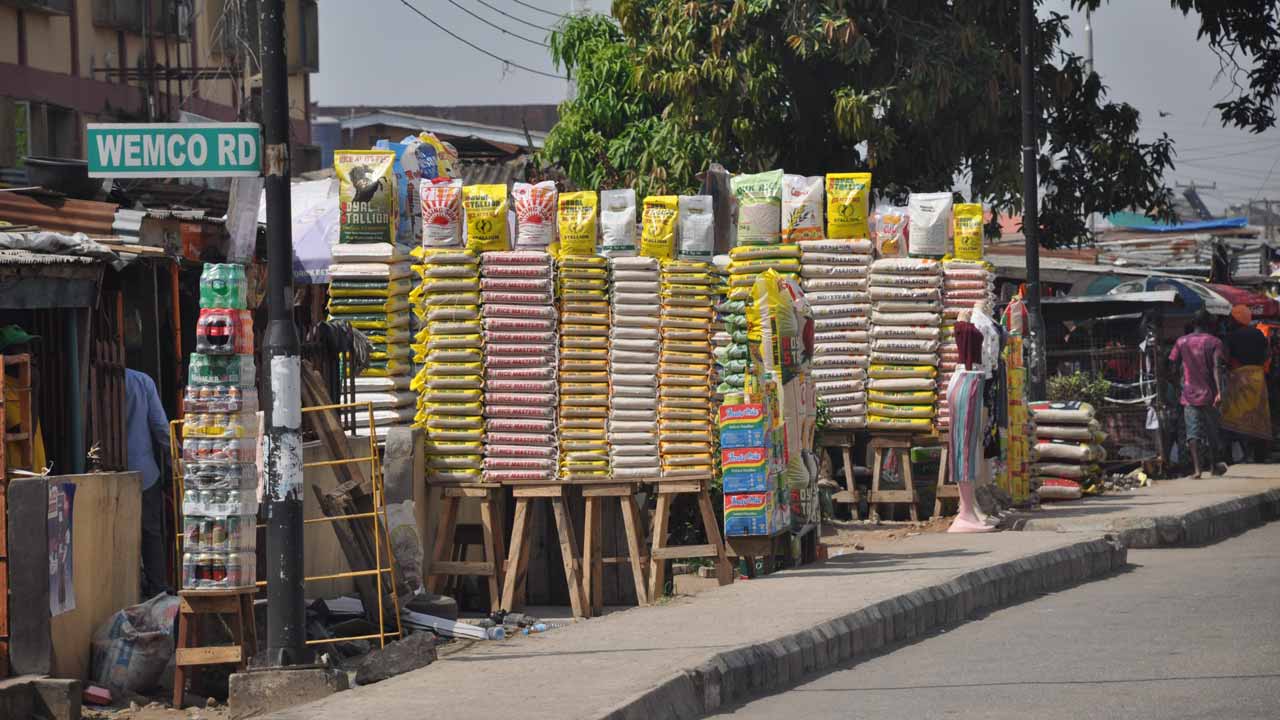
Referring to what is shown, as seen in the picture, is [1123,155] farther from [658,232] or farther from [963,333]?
[658,232]

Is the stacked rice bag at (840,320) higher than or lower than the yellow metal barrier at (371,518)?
higher

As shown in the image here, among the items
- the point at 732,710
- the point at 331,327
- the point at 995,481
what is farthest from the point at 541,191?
the point at 995,481

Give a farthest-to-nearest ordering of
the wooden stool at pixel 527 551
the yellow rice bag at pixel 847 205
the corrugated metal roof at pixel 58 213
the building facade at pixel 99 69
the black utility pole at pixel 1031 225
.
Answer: the building facade at pixel 99 69 → the black utility pole at pixel 1031 225 → the yellow rice bag at pixel 847 205 → the wooden stool at pixel 527 551 → the corrugated metal roof at pixel 58 213

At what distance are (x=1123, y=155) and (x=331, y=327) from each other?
1664 cm

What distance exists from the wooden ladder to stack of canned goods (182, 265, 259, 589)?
3.13 ft

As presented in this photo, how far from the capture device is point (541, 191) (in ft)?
43.6

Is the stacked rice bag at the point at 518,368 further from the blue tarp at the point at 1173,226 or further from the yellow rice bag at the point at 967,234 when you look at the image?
the blue tarp at the point at 1173,226

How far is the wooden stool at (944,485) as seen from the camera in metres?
17.7

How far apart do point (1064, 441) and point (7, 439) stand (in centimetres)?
1388

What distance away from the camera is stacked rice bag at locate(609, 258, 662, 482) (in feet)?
43.7

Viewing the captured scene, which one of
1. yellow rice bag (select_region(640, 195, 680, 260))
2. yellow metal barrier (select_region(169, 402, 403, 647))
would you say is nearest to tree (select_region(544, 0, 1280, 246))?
yellow rice bag (select_region(640, 195, 680, 260))

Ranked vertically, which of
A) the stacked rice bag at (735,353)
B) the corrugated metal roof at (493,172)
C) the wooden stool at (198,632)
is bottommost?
the wooden stool at (198,632)

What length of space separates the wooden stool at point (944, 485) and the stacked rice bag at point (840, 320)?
91cm

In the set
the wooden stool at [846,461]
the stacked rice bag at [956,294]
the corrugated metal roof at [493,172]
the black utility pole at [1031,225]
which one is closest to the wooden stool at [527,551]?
the wooden stool at [846,461]
